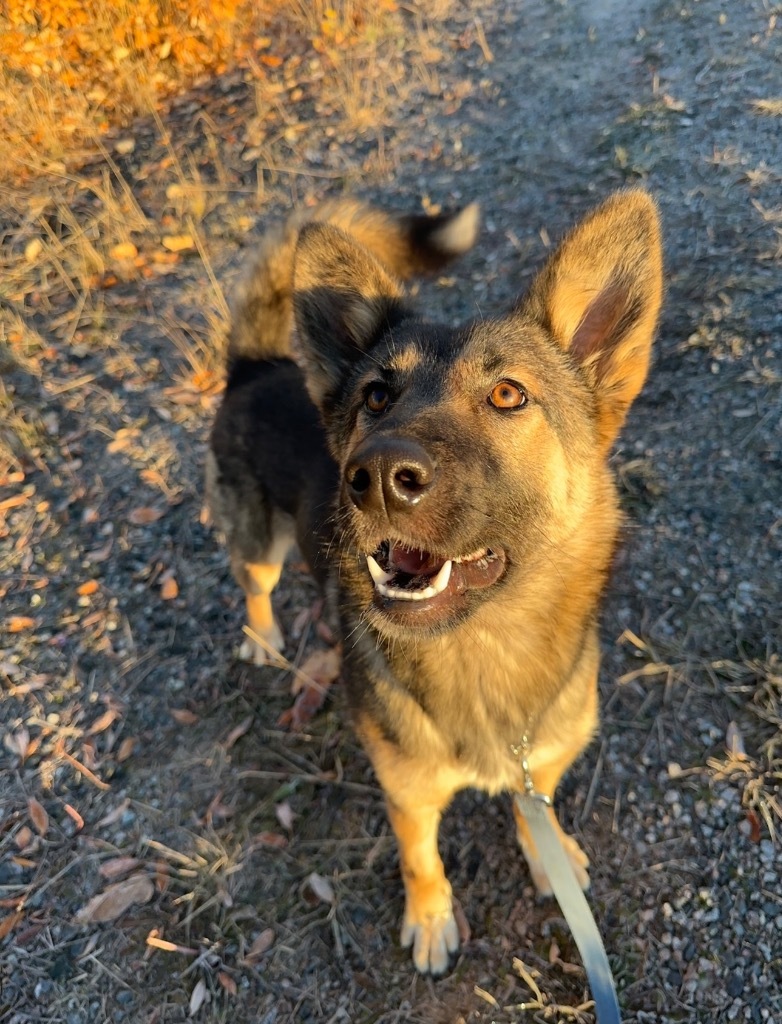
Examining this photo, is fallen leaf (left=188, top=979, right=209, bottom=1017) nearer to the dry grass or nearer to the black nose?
the black nose

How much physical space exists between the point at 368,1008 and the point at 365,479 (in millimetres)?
2427

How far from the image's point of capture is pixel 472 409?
85.4 inches

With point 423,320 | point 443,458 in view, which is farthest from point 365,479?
point 423,320

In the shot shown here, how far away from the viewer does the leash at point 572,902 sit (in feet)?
7.54

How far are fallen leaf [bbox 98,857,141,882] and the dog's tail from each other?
8.28 feet

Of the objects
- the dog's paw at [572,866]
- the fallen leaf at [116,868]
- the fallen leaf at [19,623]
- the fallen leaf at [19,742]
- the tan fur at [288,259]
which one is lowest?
the dog's paw at [572,866]

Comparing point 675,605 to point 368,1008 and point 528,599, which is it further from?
point 368,1008

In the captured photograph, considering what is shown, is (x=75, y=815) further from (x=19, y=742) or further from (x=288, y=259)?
(x=288, y=259)

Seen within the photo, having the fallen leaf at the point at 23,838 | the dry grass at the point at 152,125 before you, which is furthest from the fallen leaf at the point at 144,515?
the fallen leaf at the point at 23,838

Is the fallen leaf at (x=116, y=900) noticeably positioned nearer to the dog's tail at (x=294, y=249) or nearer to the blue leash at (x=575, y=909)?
the blue leash at (x=575, y=909)

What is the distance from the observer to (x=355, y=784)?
356 cm

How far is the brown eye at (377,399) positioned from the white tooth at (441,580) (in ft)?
1.85

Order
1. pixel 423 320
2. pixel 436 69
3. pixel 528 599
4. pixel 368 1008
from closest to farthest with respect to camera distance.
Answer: pixel 528 599 < pixel 423 320 < pixel 368 1008 < pixel 436 69

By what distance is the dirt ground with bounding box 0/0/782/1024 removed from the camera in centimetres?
302
